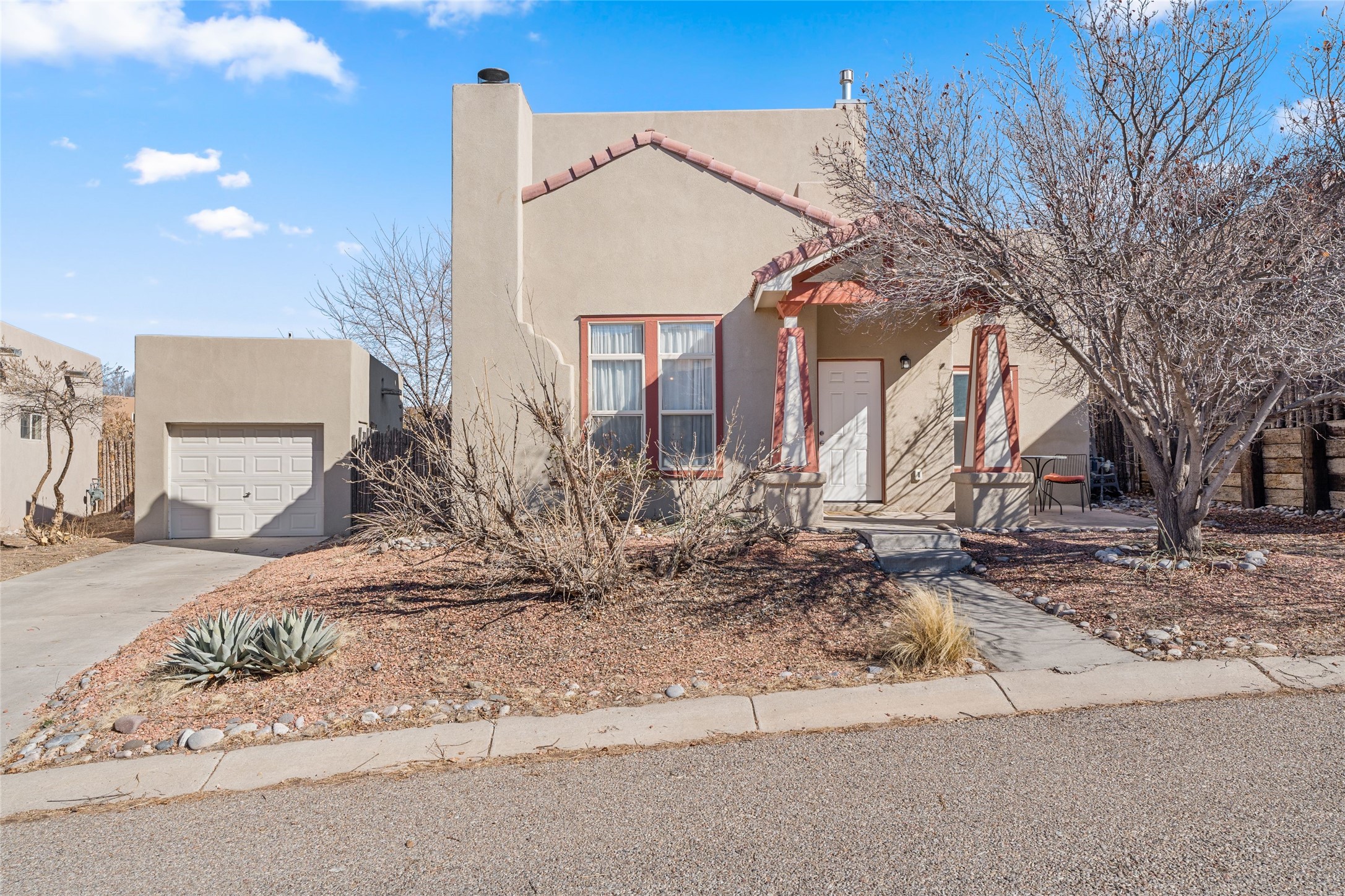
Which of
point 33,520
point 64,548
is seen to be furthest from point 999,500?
point 33,520

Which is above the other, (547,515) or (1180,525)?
(547,515)

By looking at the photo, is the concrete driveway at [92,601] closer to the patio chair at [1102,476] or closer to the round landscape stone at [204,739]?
the round landscape stone at [204,739]

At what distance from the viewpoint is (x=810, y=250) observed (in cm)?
1006

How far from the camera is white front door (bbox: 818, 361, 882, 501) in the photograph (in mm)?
12175

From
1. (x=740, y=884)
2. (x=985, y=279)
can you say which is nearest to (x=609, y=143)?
(x=985, y=279)

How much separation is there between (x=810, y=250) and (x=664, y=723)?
267 inches

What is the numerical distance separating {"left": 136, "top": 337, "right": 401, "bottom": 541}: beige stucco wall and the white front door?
7.88 meters

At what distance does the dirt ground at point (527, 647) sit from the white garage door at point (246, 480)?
656 centimetres

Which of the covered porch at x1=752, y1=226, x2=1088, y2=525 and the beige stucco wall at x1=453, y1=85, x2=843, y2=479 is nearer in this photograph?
the covered porch at x1=752, y1=226, x2=1088, y2=525

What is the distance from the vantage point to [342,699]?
5.35 metres

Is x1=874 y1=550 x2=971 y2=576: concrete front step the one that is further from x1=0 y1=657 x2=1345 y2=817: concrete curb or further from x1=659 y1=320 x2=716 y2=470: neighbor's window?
x1=659 y1=320 x2=716 y2=470: neighbor's window

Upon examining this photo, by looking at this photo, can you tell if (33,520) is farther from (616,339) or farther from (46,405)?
(616,339)

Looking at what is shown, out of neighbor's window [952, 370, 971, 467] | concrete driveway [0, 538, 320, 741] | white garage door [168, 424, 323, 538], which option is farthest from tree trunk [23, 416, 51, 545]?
neighbor's window [952, 370, 971, 467]

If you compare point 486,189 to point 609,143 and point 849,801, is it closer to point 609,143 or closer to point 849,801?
point 609,143
